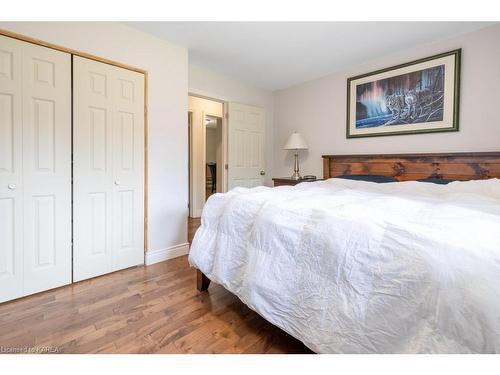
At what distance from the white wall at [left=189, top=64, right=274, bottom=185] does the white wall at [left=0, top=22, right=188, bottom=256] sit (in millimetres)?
476

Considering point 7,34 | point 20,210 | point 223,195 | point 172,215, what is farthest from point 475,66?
point 20,210

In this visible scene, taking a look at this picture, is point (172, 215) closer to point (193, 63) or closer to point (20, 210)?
point (20, 210)

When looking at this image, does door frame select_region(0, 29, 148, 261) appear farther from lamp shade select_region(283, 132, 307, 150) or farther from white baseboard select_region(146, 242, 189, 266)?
lamp shade select_region(283, 132, 307, 150)

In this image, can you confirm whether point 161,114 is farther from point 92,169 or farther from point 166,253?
point 166,253

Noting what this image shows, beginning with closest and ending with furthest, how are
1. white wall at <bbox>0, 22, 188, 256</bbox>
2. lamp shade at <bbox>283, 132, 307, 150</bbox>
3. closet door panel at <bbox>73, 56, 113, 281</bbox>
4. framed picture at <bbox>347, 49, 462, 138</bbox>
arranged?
closet door panel at <bbox>73, 56, 113, 281</bbox> → white wall at <bbox>0, 22, 188, 256</bbox> → framed picture at <bbox>347, 49, 462, 138</bbox> → lamp shade at <bbox>283, 132, 307, 150</bbox>

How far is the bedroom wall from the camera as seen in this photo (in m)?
2.23

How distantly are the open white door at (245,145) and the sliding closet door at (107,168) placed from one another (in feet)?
4.69

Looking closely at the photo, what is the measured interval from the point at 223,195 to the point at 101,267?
1.37m

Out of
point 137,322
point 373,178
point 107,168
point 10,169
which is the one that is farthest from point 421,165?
point 10,169

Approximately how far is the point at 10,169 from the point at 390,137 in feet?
11.4

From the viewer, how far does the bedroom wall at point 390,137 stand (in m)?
2.23

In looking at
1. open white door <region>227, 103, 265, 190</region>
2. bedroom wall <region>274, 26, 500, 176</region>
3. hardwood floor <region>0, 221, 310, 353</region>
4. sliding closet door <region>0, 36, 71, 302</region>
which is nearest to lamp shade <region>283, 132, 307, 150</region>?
bedroom wall <region>274, 26, 500, 176</region>
